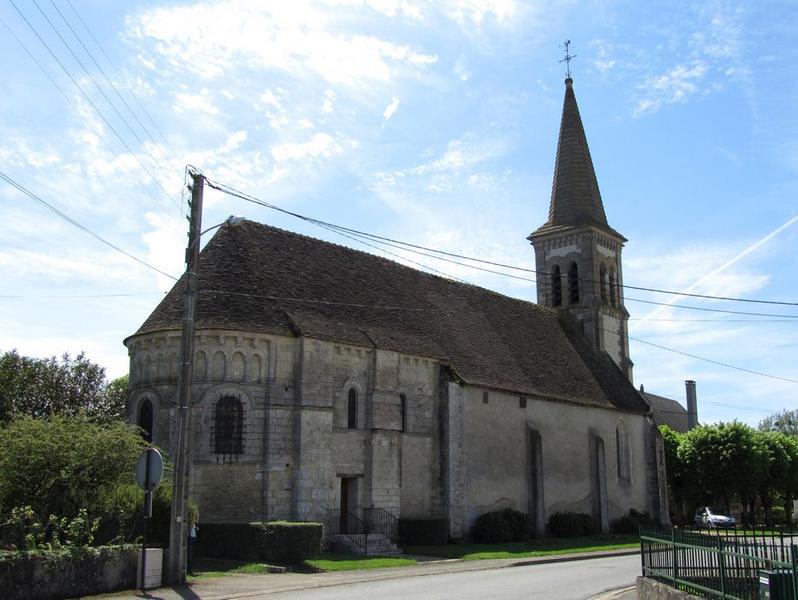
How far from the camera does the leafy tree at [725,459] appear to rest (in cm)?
4631

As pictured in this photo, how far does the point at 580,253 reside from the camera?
149 ft

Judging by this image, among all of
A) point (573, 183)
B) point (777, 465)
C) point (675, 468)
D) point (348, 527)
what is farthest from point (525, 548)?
point (777, 465)

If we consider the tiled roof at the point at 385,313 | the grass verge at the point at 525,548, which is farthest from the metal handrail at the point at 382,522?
the tiled roof at the point at 385,313

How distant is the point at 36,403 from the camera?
127 ft

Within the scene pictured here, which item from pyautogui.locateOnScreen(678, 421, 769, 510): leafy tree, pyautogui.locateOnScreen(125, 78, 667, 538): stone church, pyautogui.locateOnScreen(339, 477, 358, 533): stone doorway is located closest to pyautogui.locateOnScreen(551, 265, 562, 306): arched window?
pyautogui.locateOnScreen(125, 78, 667, 538): stone church

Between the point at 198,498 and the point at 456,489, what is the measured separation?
31.5 ft

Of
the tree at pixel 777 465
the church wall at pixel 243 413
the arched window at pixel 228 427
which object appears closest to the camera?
the church wall at pixel 243 413

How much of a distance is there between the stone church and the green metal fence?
13.9 metres

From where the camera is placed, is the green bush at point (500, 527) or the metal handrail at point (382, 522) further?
the green bush at point (500, 527)

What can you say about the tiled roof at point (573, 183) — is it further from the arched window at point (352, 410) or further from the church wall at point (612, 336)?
the arched window at point (352, 410)

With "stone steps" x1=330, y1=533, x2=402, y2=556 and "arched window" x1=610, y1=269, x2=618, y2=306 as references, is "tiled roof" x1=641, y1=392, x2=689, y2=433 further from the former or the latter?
"stone steps" x1=330, y1=533, x2=402, y2=556

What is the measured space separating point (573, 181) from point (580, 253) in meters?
4.49

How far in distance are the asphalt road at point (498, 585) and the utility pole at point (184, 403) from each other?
7.76 feet

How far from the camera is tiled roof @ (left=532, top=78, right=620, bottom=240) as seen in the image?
46.5 m
